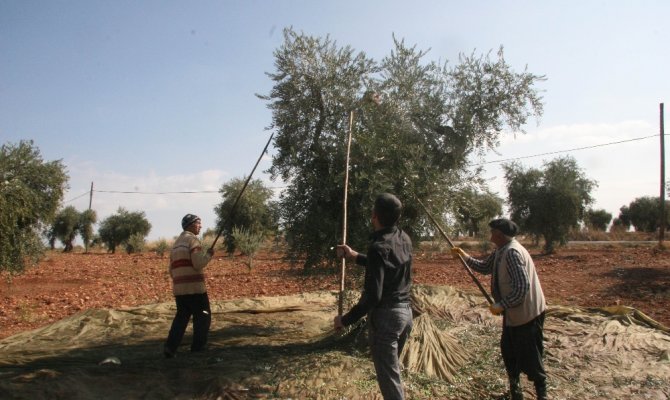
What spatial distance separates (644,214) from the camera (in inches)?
2308

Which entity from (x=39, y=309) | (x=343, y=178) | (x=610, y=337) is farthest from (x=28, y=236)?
(x=610, y=337)

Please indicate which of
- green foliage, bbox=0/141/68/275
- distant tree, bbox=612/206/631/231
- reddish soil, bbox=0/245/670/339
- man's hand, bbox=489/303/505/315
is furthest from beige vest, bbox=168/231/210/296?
distant tree, bbox=612/206/631/231

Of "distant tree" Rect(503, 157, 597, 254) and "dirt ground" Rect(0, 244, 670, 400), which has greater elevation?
"distant tree" Rect(503, 157, 597, 254)

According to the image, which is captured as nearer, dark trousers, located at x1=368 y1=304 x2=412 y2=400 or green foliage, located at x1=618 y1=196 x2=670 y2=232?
dark trousers, located at x1=368 y1=304 x2=412 y2=400

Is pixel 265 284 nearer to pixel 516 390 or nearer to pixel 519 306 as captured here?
pixel 516 390

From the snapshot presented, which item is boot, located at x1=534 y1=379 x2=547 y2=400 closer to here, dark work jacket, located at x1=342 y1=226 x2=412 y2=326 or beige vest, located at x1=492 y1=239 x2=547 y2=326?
beige vest, located at x1=492 y1=239 x2=547 y2=326

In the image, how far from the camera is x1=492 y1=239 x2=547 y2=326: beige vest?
16.7 ft

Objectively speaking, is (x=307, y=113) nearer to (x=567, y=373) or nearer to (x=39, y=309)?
(x=567, y=373)

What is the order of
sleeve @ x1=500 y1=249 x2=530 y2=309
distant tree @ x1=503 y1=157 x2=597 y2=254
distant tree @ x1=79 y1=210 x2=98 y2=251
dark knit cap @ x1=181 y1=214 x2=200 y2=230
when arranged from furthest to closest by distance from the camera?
distant tree @ x1=79 y1=210 x2=98 y2=251 → distant tree @ x1=503 y1=157 x2=597 y2=254 → dark knit cap @ x1=181 y1=214 x2=200 y2=230 → sleeve @ x1=500 y1=249 x2=530 y2=309

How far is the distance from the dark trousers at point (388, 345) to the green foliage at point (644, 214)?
196 feet

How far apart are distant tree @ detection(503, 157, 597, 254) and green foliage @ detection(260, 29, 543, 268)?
821 inches

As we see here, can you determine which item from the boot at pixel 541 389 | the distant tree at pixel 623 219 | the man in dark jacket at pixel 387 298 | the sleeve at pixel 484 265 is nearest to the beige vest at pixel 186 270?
the man in dark jacket at pixel 387 298

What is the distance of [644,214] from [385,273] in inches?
2585

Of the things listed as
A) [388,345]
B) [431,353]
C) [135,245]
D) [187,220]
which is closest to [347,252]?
[388,345]
